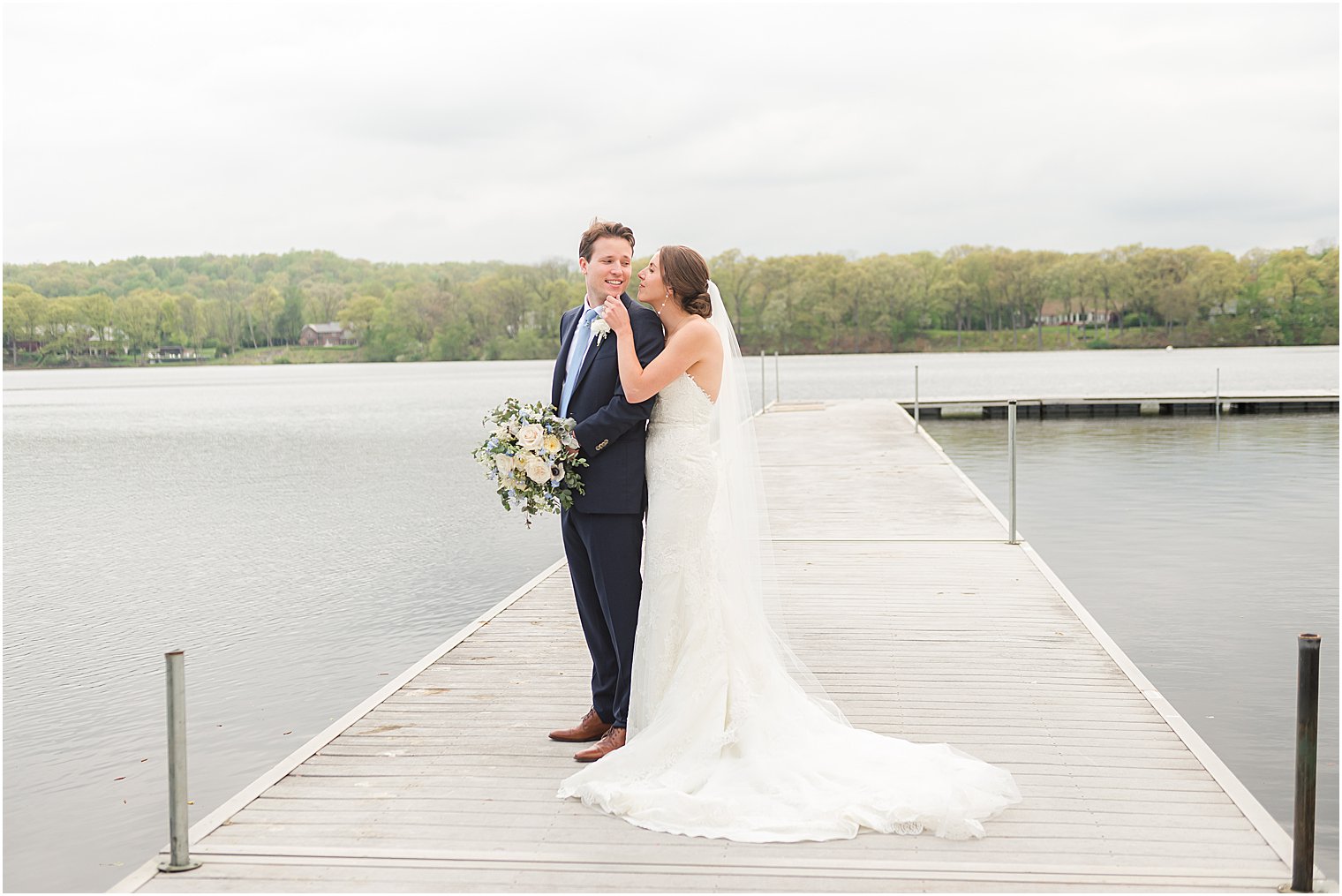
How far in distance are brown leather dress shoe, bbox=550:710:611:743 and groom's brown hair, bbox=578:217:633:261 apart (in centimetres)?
176

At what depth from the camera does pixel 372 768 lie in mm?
4316

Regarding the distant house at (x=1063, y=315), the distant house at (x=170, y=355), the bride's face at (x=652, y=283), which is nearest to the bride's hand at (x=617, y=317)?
the bride's face at (x=652, y=283)

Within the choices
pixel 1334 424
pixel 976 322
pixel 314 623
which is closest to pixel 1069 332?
pixel 976 322

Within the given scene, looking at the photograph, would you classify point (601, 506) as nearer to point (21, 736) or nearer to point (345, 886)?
point (345, 886)

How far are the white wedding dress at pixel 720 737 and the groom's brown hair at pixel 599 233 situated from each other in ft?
1.88

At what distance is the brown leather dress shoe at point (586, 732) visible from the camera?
15.0 feet

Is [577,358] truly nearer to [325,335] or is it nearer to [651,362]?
[651,362]

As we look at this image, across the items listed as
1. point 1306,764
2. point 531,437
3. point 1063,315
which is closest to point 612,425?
point 531,437

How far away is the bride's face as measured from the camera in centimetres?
425

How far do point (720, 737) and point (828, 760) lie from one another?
0.37 metres

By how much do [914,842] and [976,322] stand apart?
10205cm

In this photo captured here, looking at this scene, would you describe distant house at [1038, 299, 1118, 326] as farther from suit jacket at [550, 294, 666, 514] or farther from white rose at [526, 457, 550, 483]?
white rose at [526, 457, 550, 483]

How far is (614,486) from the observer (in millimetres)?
4359

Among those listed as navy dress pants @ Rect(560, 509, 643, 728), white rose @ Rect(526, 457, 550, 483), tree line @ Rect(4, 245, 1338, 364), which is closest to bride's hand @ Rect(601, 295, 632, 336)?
white rose @ Rect(526, 457, 550, 483)
